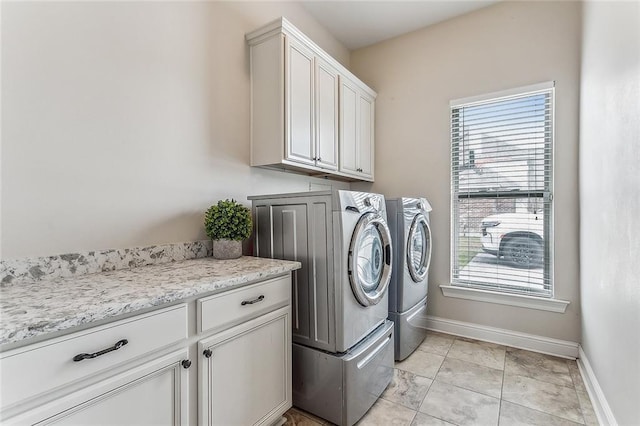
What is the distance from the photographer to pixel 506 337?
2.57 meters

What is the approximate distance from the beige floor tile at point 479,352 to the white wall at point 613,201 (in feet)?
1.81

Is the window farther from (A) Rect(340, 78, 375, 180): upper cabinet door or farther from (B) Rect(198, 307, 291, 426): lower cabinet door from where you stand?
(B) Rect(198, 307, 291, 426): lower cabinet door

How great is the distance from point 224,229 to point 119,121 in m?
0.72

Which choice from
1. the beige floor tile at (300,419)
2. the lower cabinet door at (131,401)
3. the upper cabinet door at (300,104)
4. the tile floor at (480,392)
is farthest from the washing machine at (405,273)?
the lower cabinet door at (131,401)

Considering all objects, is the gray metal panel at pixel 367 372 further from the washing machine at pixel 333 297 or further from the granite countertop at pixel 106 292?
the granite countertop at pixel 106 292

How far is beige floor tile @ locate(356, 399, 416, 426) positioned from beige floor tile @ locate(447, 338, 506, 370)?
851mm

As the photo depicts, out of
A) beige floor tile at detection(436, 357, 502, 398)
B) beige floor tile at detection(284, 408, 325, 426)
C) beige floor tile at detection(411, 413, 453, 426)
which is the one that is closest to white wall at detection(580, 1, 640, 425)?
beige floor tile at detection(436, 357, 502, 398)

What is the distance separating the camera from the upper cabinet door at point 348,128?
261 cm

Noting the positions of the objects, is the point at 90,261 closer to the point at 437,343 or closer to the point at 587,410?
the point at 437,343

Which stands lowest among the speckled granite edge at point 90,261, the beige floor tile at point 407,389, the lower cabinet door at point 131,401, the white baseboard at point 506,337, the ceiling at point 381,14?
the beige floor tile at point 407,389

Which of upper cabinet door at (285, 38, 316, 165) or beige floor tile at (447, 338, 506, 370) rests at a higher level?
upper cabinet door at (285, 38, 316, 165)

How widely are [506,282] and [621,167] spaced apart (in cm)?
149

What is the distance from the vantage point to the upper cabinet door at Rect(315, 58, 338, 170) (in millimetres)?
2301

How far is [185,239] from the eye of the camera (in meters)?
1.73
